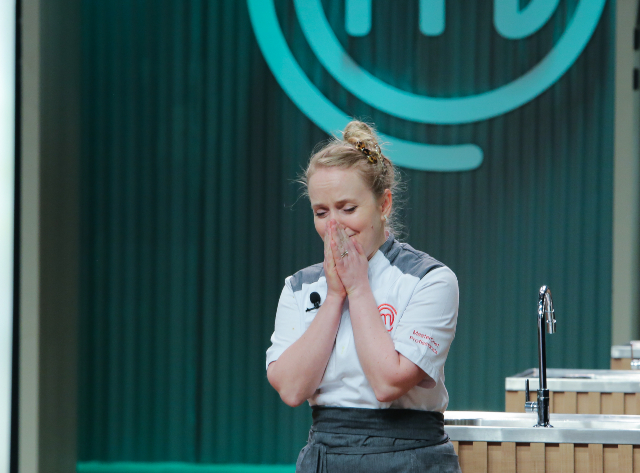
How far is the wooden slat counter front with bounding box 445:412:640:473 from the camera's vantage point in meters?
1.46

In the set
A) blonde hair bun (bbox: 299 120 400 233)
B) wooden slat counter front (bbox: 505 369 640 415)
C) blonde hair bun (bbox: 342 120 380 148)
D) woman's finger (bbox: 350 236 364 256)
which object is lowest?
wooden slat counter front (bbox: 505 369 640 415)

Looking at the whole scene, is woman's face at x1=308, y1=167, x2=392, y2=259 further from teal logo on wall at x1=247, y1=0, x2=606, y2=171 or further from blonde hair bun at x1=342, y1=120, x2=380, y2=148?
teal logo on wall at x1=247, y1=0, x2=606, y2=171

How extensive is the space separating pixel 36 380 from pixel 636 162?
313cm

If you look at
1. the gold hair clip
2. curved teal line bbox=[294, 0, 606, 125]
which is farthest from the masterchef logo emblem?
curved teal line bbox=[294, 0, 606, 125]

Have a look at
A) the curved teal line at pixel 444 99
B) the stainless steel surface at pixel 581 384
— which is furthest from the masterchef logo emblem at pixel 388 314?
the curved teal line at pixel 444 99

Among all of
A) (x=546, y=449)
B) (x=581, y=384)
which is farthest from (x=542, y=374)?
(x=581, y=384)

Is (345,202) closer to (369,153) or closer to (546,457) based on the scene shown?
(369,153)

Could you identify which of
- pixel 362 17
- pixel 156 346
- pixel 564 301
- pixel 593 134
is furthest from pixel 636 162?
pixel 156 346

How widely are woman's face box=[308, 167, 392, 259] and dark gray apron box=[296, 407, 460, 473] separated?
0.26 meters

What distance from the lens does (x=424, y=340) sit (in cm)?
109

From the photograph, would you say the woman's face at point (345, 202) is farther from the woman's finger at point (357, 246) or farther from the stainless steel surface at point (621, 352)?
the stainless steel surface at point (621, 352)

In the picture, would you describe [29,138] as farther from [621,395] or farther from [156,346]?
[621,395]

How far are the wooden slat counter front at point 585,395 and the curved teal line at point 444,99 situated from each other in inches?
72.0

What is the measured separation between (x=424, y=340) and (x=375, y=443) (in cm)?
17
